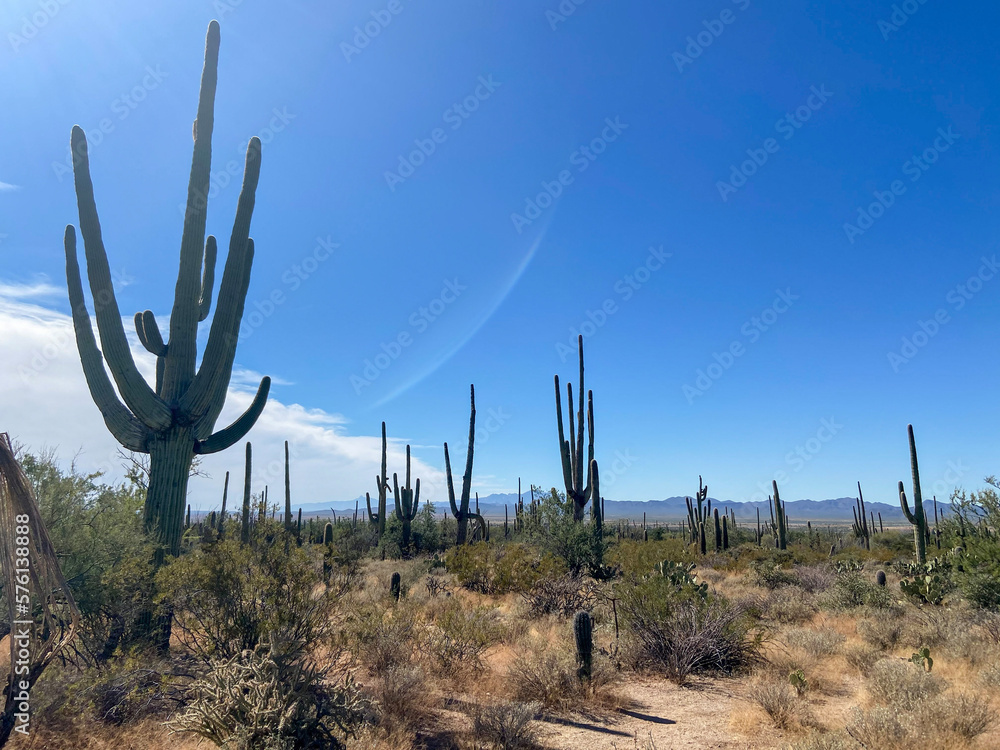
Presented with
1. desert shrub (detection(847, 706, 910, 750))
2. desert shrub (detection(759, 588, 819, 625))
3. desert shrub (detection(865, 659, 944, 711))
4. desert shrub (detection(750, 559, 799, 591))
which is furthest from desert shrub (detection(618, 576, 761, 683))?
desert shrub (detection(750, 559, 799, 591))

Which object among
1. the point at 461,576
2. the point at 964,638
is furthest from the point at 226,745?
the point at 964,638

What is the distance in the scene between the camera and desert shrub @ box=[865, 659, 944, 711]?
6094 mm

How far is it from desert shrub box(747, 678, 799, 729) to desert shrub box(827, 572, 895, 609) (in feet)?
22.5

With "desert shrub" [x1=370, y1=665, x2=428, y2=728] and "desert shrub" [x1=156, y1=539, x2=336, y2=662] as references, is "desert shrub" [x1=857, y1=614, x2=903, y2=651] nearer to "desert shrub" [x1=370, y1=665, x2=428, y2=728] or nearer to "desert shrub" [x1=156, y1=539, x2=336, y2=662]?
Result: "desert shrub" [x1=370, y1=665, x2=428, y2=728]

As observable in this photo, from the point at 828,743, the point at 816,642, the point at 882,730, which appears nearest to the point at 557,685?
the point at 828,743

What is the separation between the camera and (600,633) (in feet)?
34.6

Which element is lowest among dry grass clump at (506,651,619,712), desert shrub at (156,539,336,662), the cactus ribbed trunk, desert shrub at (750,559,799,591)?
desert shrub at (750,559,799,591)

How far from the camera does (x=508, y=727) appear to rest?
19.0 ft

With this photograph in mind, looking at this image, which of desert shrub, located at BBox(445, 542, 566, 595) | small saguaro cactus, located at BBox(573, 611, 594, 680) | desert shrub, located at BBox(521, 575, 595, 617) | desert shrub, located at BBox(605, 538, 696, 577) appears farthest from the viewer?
desert shrub, located at BBox(445, 542, 566, 595)

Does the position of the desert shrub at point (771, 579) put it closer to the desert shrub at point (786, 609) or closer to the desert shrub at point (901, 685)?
the desert shrub at point (786, 609)

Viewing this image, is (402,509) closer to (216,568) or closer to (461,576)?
(461,576)

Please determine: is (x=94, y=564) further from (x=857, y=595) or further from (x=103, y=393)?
(x=857, y=595)

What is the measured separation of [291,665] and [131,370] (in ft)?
18.8

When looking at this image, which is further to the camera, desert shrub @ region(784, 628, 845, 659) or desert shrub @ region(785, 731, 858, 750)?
desert shrub @ region(784, 628, 845, 659)
